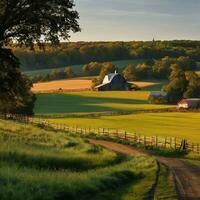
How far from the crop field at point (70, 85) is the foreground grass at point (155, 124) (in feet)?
193

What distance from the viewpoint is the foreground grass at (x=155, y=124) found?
69812 mm

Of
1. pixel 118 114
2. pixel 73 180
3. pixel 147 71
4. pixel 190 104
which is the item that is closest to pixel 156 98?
pixel 190 104

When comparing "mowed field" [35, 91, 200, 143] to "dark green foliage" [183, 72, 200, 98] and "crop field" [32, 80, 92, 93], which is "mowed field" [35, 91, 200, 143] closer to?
"crop field" [32, 80, 92, 93]

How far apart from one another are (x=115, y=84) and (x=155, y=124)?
271 feet

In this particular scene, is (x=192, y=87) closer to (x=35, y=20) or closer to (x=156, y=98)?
(x=156, y=98)

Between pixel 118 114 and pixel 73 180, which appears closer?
pixel 73 180

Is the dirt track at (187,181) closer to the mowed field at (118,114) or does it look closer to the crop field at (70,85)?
the mowed field at (118,114)

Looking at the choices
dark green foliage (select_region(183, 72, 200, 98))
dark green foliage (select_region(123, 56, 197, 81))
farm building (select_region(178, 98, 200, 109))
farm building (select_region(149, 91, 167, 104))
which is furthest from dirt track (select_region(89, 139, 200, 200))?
dark green foliage (select_region(123, 56, 197, 81))

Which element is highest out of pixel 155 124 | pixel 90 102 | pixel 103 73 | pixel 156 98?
pixel 103 73

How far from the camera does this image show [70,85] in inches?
6614

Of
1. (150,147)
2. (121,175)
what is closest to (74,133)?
(150,147)

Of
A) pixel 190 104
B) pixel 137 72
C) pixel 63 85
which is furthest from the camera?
pixel 137 72

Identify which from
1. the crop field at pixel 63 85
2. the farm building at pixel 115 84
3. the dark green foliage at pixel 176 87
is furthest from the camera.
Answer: the farm building at pixel 115 84

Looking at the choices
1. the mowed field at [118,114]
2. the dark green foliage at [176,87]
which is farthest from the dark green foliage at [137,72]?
the dark green foliage at [176,87]
